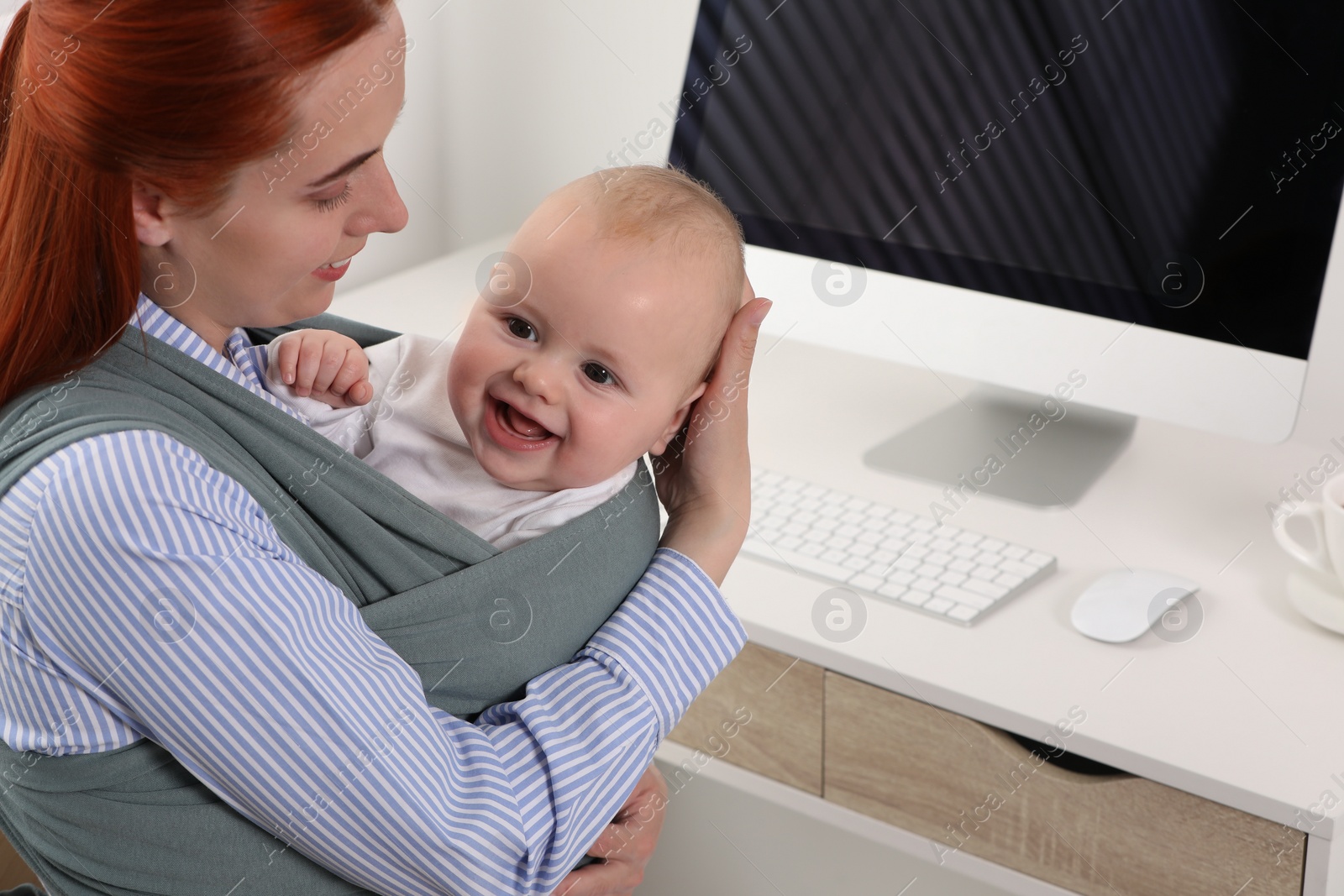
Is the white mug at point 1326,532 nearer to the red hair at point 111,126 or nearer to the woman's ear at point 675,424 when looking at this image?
the woman's ear at point 675,424

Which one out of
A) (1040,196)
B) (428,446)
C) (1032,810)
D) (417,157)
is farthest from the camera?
(417,157)

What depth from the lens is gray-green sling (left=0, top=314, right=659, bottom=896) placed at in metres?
0.64

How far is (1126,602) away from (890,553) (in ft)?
0.71

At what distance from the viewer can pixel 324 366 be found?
877 mm

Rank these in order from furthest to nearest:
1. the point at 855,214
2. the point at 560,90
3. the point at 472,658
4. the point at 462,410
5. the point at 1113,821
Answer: the point at 560,90
the point at 855,214
the point at 1113,821
the point at 462,410
the point at 472,658

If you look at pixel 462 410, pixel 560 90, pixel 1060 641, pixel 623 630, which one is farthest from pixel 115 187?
pixel 560 90

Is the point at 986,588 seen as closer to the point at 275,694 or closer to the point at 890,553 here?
the point at 890,553

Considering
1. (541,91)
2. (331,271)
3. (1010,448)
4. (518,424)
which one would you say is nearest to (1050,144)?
(1010,448)

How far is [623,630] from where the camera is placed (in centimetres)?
78

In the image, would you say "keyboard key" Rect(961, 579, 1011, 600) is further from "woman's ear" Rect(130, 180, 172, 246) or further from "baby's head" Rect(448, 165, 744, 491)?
"woman's ear" Rect(130, 180, 172, 246)

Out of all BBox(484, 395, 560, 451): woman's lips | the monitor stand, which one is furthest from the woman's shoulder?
the monitor stand

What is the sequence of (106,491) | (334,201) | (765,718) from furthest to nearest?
(765,718) < (334,201) < (106,491)

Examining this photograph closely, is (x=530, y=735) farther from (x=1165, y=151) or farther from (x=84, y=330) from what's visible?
(x=1165, y=151)

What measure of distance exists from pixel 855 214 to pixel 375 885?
0.96m
